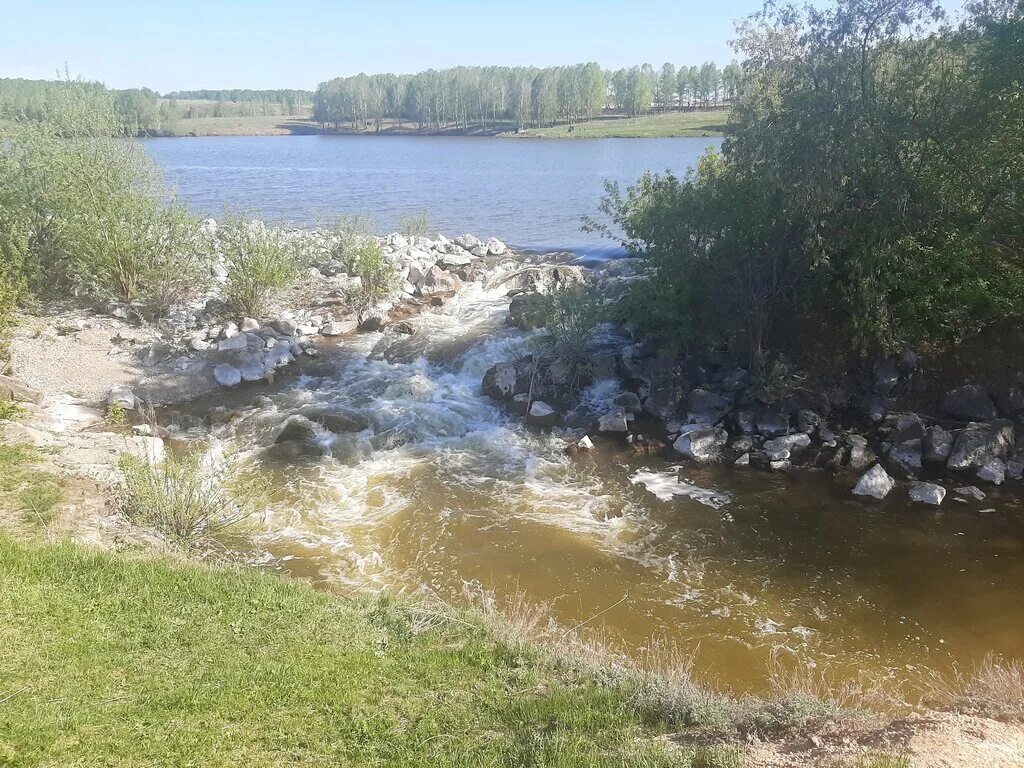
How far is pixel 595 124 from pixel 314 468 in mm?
116365

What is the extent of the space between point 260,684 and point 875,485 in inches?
534

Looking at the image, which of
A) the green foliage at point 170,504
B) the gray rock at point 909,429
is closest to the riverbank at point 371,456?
the green foliage at point 170,504

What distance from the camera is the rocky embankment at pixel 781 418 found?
52.6 feet

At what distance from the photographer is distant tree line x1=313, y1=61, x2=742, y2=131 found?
12031 cm

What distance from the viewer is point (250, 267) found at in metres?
24.0

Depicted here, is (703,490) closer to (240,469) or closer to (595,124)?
(240,469)

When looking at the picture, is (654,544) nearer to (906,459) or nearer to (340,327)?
(906,459)

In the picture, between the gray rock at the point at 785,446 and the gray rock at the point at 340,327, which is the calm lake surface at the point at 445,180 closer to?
the gray rock at the point at 340,327

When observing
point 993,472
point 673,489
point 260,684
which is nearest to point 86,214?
point 673,489

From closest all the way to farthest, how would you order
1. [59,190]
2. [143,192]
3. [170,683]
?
[170,683]
[59,190]
[143,192]

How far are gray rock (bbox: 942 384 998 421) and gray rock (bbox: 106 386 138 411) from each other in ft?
70.5

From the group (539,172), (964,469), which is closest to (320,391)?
(964,469)

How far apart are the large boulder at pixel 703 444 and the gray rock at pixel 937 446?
459 cm

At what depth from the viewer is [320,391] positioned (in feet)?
70.0
